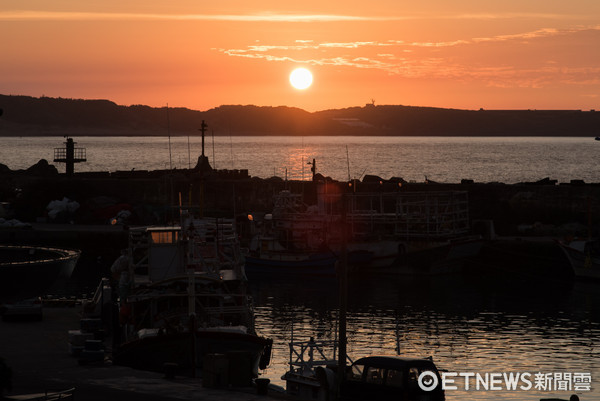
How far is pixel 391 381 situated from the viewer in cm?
2125

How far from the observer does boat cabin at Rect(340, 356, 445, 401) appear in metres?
21.0

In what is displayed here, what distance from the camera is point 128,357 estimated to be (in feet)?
91.2

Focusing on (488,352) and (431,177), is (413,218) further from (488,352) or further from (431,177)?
(431,177)

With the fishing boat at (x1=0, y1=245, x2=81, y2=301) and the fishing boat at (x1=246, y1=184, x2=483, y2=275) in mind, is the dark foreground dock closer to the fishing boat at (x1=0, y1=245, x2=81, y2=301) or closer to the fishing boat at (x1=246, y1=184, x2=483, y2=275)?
the fishing boat at (x1=0, y1=245, x2=81, y2=301)

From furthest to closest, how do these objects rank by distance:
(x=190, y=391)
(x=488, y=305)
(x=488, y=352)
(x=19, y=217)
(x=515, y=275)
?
(x=19, y=217), (x=515, y=275), (x=488, y=305), (x=488, y=352), (x=190, y=391)

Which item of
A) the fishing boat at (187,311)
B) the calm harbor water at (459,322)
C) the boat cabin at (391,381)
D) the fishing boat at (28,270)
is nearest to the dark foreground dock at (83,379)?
the fishing boat at (187,311)

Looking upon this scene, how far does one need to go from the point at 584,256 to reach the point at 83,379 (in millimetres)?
35122

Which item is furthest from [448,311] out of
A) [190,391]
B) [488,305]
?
[190,391]

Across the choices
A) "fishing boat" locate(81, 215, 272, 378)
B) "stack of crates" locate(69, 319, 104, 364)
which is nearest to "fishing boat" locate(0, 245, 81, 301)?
"fishing boat" locate(81, 215, 272, 378)

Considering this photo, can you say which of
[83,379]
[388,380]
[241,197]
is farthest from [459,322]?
[241,197]

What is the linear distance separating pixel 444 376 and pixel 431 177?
443ft

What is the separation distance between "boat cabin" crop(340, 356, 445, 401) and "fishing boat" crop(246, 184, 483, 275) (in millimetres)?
31136

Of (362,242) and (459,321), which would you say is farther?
(362,242)

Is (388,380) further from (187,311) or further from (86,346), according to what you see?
(187,311)
